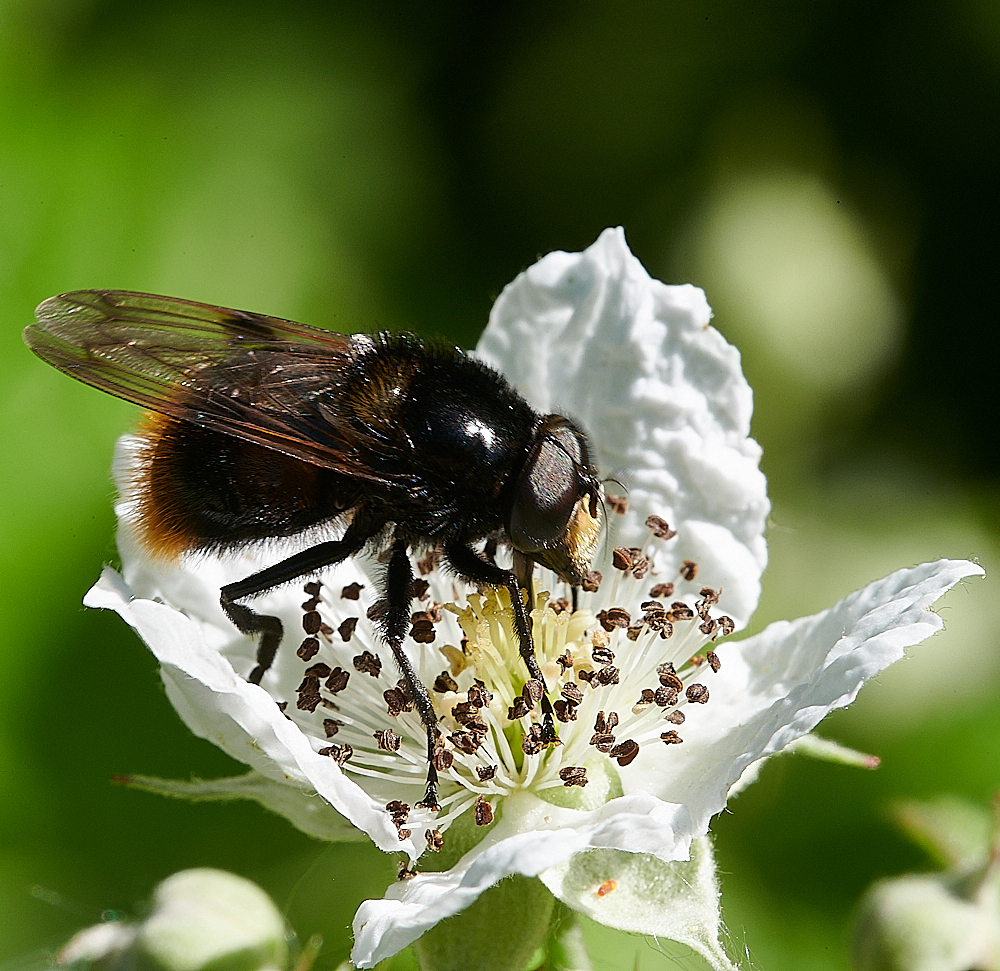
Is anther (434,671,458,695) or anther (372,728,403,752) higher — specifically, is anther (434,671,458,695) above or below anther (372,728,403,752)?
above

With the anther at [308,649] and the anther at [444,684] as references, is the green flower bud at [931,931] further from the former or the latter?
the anther at [308,649]

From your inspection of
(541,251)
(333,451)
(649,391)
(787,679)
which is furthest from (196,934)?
(541,251)

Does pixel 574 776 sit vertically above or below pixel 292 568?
below

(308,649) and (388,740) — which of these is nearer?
(388,740)

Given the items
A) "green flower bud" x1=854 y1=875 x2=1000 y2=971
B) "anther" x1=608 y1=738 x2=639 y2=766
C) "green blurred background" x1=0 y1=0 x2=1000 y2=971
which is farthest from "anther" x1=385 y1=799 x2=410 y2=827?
"green flower bud" x1=854 y1=875 x2=1000 y2=971

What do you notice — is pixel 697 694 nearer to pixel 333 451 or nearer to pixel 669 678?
pixel 669 678

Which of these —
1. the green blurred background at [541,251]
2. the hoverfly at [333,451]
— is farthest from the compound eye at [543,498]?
the green blurred background at [541,251]

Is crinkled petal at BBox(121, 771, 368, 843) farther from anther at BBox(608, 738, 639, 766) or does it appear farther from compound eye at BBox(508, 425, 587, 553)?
compound eye at BBox(508, 425, 587, 553)
